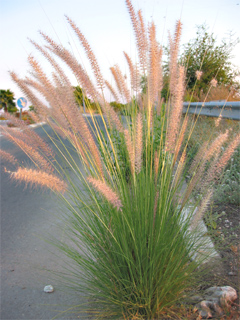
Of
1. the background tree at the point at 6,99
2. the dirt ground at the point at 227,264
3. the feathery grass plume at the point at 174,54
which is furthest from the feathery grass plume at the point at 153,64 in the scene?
the background tree at the point at 6,99

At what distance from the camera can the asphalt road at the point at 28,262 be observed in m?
2.44

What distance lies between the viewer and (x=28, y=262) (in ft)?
10.4

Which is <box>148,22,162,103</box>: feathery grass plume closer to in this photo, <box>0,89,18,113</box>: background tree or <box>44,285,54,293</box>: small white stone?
<box>44,285,54,293</box>: small white stone

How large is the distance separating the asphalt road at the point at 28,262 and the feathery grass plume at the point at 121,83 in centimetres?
128

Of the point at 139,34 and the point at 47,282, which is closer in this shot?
the point at 139,34

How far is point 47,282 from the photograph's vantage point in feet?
9.20

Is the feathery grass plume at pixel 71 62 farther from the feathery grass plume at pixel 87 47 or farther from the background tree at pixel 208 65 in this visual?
the background tree at pixel 208 65

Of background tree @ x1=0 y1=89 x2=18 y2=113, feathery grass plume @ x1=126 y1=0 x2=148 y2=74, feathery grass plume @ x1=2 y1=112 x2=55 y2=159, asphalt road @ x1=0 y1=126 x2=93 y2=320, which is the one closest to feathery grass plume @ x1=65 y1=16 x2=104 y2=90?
feathery grass plume @ x1=126 y1=0 x2=148 y2=74

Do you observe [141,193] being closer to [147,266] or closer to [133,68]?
[147,266]

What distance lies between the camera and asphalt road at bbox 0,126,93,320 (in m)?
2.44

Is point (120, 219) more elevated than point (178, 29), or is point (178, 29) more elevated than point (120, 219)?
point (178, 29)

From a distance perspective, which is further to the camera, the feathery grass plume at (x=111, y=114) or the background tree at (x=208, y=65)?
the background tree at (x=208, y=65)

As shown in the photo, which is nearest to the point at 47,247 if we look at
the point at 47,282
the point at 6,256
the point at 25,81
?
the point at 6,256

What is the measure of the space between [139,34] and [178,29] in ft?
1.45
